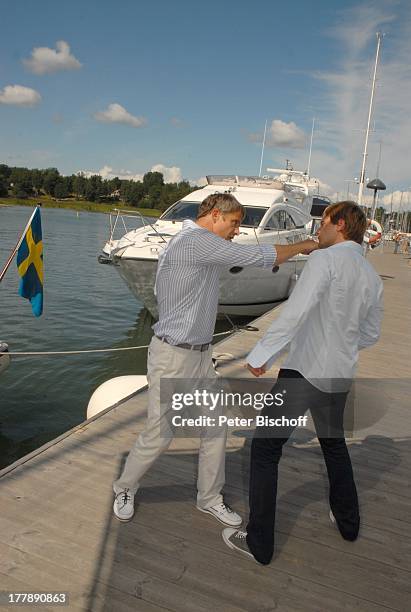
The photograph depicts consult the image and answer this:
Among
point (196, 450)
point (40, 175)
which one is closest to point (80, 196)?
point (40, 175)

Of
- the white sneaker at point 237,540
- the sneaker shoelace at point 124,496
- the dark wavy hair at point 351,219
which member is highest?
the dark wavy hair at point 351,219

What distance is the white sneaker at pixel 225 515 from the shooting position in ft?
10.0

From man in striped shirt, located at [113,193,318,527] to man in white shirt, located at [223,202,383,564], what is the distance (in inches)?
11.8

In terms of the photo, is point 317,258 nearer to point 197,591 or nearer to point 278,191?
point 197,591

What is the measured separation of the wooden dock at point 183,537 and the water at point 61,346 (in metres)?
2.89

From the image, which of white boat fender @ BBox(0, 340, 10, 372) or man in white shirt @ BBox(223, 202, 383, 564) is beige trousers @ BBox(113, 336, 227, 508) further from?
white boat fender @ BBox(0, 340, 10, 372)

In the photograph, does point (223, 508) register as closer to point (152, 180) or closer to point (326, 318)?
point (326, 318)

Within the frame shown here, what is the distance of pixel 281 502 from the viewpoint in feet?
11.3

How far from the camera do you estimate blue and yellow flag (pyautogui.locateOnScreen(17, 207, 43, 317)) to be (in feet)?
19.4

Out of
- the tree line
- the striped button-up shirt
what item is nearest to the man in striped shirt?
the striped button-up shirt

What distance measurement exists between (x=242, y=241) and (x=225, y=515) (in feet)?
27.3

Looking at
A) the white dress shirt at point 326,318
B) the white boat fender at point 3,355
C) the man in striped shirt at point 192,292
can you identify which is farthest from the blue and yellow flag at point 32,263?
the white dress shirt at point 326,318

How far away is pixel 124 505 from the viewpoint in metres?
3.06

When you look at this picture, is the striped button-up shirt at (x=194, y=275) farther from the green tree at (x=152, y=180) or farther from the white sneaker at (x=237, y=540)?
the green tree at (x=152, y=180)
